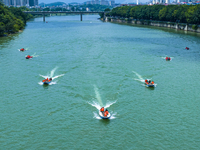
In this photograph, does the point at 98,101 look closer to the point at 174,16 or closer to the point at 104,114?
the point at 104,114

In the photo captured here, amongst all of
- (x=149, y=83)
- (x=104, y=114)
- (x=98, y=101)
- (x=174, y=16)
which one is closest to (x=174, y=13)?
(x=174, y=16)

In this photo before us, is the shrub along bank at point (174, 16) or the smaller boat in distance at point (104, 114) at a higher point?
the shrub along bank at point (174, 16)

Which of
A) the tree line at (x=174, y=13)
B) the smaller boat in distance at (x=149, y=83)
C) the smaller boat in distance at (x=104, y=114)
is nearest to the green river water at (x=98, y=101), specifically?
the smaller boat in distance at (x=104, y=114)

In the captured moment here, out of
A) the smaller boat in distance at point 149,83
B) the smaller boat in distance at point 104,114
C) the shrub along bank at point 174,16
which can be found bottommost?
the smaller boat in distance at point 104,114

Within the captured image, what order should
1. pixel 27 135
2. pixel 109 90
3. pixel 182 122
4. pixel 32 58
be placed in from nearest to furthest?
pixel 27 135
pixel 182 122
pixel 109 90
pixel 32 58

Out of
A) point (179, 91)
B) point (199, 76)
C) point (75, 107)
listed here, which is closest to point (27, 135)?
point (75, 107)

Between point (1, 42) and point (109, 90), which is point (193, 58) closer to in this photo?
point (109, 90)

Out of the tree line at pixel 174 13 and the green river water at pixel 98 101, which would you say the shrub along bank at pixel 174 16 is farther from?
the green river water at pixel 98 101

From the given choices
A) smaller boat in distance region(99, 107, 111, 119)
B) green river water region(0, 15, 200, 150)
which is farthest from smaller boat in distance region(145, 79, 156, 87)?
smaller boat in distance region(99, 107, 111, 119)
